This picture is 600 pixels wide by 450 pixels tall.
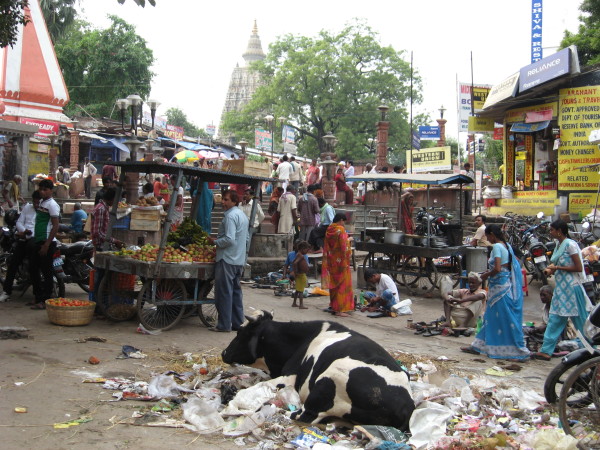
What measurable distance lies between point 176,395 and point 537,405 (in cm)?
325

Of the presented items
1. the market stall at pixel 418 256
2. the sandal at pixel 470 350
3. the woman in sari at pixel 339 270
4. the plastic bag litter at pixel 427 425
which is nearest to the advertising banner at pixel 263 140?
the market stall at pixel 418 256

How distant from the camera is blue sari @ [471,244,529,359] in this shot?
7.93m

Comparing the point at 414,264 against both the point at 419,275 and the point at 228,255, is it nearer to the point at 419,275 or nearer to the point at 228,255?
the point at 419,275

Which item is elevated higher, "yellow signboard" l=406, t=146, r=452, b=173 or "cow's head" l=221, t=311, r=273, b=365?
"yellow signboard" l=406, t=146, r=452, b=173

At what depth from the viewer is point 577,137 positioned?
59.4 ft

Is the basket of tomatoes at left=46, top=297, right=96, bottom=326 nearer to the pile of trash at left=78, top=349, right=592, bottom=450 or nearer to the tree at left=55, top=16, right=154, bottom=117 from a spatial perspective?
the pile of trash at left=78, top=349, right=592, bottom=450

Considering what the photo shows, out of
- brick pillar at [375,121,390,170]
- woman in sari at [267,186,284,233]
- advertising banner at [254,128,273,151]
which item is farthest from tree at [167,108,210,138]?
woman in sari at [267,186,284,233]

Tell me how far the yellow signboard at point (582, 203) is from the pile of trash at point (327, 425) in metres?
13.1

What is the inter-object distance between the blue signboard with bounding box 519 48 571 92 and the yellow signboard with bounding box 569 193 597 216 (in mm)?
3422

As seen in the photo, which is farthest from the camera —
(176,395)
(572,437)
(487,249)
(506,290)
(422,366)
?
(487,249)

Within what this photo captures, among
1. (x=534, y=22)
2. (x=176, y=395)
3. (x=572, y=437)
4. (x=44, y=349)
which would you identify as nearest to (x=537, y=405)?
(x=572, y=437)

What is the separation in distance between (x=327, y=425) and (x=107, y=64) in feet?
120

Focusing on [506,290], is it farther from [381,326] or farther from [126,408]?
[126,408]

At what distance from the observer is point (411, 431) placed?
4812 millimetres
